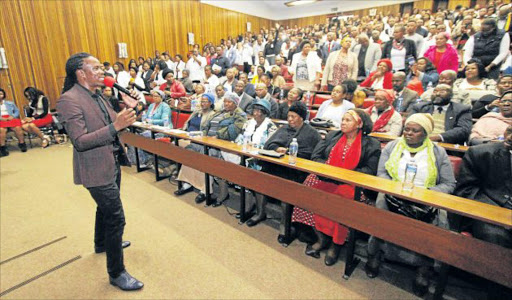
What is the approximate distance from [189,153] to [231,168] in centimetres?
69

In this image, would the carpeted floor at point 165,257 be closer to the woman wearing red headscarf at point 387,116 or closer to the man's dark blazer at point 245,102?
the woman wearing red headscarf at point 387,116

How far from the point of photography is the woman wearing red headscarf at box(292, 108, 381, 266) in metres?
2.22

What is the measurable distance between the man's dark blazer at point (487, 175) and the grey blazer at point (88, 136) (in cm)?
234

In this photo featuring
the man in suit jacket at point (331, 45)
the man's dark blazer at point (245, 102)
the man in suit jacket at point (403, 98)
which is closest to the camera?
the man in suit jacket at point (403, 98)

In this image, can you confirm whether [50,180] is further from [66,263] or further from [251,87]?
[251,87]

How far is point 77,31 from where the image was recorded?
800 centimetres

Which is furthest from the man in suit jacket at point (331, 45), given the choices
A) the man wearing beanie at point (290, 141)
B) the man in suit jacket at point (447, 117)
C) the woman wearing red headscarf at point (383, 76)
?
the man wearing beanie at point (290, 141)

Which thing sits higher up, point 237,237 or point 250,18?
point 250,18

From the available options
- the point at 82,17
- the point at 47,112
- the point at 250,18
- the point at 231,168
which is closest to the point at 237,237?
the point at 231,168

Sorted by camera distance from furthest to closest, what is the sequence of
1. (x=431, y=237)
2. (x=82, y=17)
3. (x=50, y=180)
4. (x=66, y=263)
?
(x=82, y=17)
(x=50, y=180)
(x=66, y=263)
(x=431, y=237)

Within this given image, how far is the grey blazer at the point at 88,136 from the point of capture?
59.9 inches

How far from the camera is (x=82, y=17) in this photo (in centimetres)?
802

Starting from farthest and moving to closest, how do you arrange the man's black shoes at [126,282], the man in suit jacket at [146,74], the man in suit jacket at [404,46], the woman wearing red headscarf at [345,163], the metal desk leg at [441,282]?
1. the man in suit jacket at [146,74]
2. the man in suit jacket at [404,46]
3. the woman wearing red headscarf at [345,163]
4. the man's black shoes at [126,282]
5. the metal desk leg at [441,282]

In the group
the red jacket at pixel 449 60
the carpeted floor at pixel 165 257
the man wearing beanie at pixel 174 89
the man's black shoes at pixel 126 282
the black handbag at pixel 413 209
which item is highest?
the red jacket at pixel 449 60
